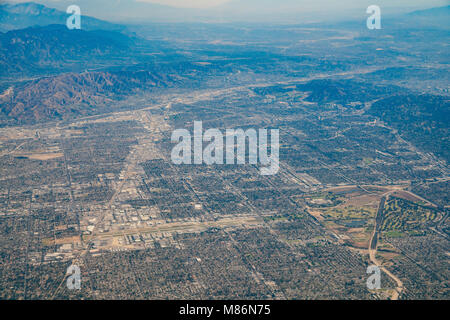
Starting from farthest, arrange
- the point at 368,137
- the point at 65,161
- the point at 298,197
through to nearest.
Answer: the point at 368,137 → the point at 65,161 → the point at 298,197

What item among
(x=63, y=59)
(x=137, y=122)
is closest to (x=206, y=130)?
(x=137, y=122)

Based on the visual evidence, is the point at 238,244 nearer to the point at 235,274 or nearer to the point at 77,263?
the point at 235,274

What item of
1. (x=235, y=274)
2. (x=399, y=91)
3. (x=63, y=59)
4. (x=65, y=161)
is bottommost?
(x=235, y=274)

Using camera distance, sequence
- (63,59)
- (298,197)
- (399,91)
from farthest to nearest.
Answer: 1. (63,59)
2. (399,91)
3. (298,197)

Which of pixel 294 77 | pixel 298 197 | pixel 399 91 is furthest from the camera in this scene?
pixel 294 77

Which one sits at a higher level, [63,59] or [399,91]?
[63,59]

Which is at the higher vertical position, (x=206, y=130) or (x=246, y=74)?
(x=246, y=74)

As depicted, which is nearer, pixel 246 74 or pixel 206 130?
pixel 206 130

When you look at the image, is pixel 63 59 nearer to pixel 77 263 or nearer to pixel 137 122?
pixel 137 122

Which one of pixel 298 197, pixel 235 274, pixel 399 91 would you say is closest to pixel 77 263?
pixel 235 274
